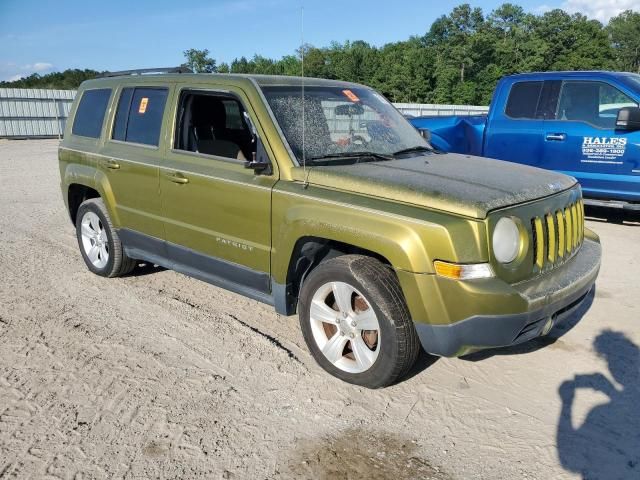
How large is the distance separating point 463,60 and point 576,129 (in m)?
65.3

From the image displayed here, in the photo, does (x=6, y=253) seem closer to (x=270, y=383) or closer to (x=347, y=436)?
(x=270, y=383)

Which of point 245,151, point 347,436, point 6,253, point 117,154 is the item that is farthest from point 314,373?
point 6,253

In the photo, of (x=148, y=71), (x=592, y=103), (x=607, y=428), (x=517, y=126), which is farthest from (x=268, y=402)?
(x=592, y=103)

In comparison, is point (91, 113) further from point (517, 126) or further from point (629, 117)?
point (629, 117)

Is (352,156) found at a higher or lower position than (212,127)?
lower

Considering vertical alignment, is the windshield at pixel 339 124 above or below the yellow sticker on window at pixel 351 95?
below

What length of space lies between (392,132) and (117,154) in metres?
2.42

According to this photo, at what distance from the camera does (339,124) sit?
4.23 meters

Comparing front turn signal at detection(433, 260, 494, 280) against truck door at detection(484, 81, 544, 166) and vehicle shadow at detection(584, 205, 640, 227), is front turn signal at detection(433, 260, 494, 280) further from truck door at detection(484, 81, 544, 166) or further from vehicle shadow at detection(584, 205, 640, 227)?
vehicle shadow at detection(584, 205, 640, 227)

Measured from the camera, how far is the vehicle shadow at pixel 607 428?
275 cm

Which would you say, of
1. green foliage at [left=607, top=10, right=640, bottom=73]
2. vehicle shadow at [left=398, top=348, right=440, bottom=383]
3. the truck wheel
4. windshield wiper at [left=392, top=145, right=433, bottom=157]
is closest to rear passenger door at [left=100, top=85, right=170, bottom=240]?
the truck wheel

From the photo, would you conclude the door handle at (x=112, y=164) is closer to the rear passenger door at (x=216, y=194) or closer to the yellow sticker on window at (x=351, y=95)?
the rear passenger door at (x=216, y=194)

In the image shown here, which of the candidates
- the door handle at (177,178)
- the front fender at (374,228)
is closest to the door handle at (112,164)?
the door handle at (177,178)

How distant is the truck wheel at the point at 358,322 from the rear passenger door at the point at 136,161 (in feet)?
5.71
